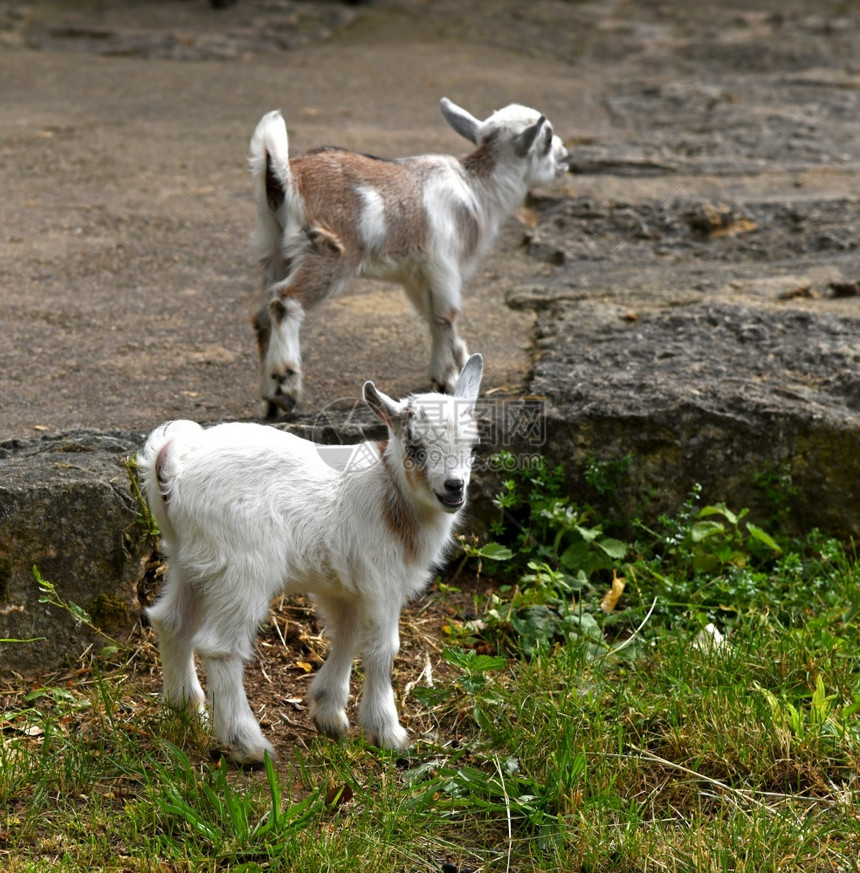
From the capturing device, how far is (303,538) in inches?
133

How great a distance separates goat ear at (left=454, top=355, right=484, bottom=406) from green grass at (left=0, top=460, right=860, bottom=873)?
2.72 feet

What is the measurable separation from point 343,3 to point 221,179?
19.8 feet

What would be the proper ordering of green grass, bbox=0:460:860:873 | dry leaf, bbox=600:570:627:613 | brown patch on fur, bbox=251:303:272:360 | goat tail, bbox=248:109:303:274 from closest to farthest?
green grass, bbox=0:460:860:873 → dry leaf, bbox=600:570:627:613 → goat tail, bbox=248:109:303:274 → brown patch on fur, bbox=251:303:272:360

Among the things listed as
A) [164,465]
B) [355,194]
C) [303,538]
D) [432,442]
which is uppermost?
[355,194]

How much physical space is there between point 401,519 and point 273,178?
1780 millimetres

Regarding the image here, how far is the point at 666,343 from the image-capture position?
531cm

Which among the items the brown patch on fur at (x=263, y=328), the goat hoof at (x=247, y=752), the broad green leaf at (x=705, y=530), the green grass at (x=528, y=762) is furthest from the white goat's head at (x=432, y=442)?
the broad green leaf at (x=705, y=530)

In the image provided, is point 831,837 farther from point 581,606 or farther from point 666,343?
point 666,343

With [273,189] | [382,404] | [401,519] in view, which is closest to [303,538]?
[401,519]

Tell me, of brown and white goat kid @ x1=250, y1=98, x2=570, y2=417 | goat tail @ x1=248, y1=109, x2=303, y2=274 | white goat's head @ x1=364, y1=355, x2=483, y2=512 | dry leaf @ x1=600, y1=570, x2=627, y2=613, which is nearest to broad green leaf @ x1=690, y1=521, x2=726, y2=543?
dry leaf @ x1=600, y1=570, x2=627, y2=613

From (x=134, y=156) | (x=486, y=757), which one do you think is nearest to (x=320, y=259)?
(x=486, y=757)

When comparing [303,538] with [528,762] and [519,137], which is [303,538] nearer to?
[528,762]

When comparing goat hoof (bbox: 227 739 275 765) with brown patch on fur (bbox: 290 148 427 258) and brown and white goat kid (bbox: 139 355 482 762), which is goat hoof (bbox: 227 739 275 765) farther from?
brown patch on fur (bbox: 290 148 427 258)

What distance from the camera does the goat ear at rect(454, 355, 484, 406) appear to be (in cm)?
358
